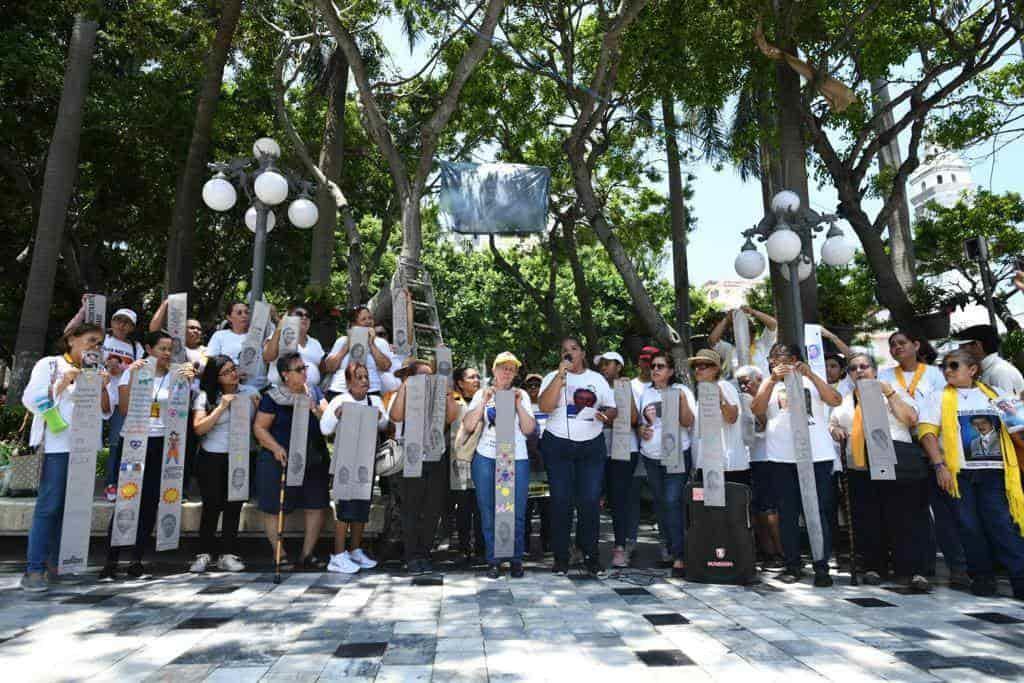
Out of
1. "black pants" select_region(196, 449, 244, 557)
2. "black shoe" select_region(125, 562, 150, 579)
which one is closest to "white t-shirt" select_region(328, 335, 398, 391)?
"black pants" select_region(196, 449, 244, 557)

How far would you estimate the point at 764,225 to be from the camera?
7.71 metres

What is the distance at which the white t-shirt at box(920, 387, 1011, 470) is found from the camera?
489 centimetres

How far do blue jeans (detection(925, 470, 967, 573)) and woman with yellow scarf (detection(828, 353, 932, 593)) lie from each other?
169 mm

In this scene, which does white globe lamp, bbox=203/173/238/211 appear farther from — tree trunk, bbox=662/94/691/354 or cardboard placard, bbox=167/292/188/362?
tree trunk, bbox=662/94/691/354

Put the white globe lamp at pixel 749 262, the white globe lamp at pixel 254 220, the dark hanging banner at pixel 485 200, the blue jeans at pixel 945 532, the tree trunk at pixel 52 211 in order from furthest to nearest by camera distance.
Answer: the dark hanging banner at pixel 485 200
the tree trunk at pixel 52 211
the white globe lamp at pixel 749 262
the white globe lamp at pixel 254 220
the blue jeans at pixel 945 532

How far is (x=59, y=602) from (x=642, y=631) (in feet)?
12.2

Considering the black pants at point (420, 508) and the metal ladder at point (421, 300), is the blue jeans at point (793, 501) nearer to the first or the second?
the black pants at point (420, 508)

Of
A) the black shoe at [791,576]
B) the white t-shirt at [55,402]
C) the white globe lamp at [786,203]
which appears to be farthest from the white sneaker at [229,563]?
the white globe lamp at [786,203]

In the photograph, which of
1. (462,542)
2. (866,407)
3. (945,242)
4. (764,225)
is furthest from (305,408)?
(945,242)

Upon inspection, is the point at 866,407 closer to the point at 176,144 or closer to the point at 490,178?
the point at 490,178

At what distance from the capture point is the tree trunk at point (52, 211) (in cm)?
943

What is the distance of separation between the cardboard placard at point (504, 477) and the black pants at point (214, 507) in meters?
2.13

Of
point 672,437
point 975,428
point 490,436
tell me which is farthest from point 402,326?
point 975,428

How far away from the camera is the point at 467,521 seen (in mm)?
6285
